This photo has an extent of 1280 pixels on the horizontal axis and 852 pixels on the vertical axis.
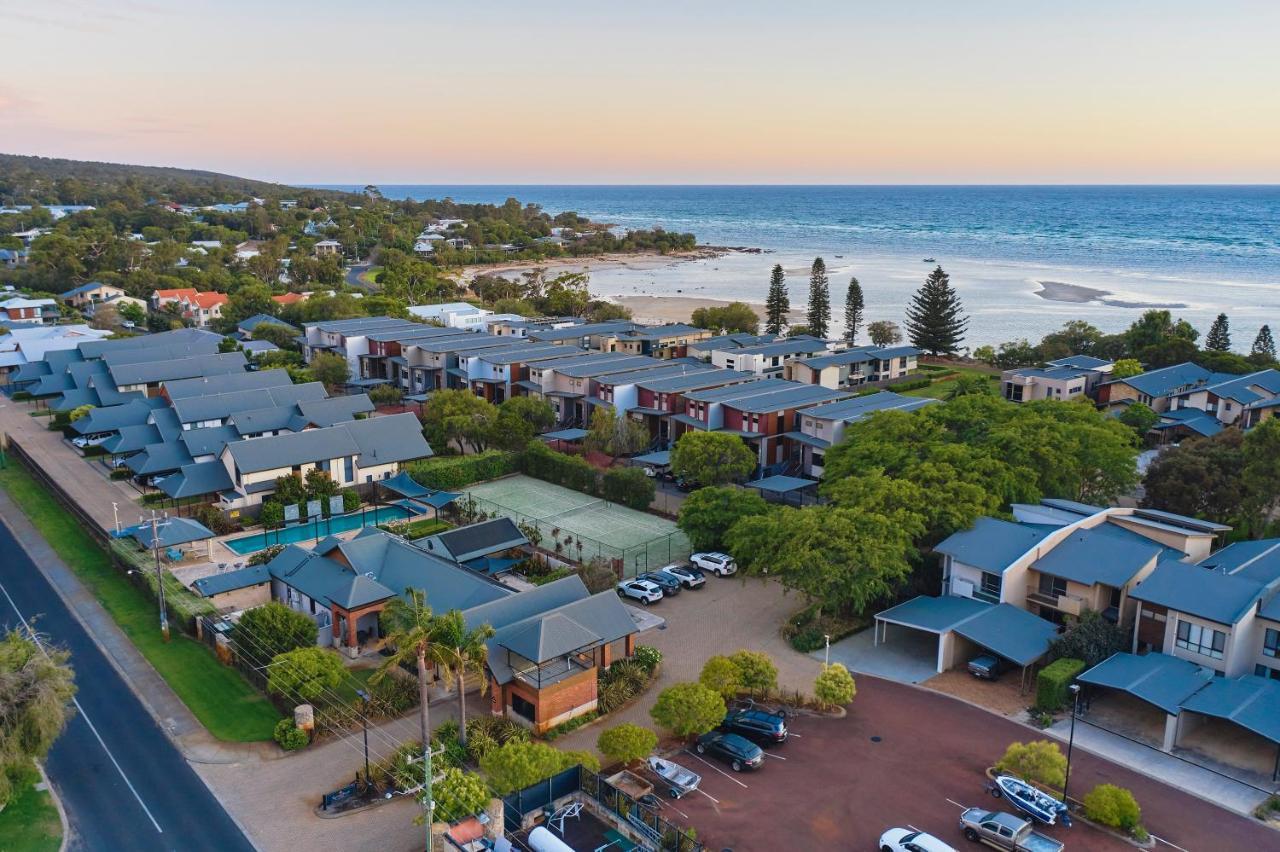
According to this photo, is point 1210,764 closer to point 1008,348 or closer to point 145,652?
point 145,652

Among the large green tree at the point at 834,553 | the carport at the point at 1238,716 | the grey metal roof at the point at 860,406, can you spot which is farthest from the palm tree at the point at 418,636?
the grey metal roof at the point at 860,406

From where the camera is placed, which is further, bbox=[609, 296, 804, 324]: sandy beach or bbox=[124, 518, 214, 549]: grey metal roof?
bbox=[609, 296, 804, 324]: sandy beach

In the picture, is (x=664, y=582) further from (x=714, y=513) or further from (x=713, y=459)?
(x=713, y=459)

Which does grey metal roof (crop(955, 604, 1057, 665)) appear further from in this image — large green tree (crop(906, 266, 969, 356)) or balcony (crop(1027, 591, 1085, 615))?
large green tree (crop(906, 266, 969, 356))

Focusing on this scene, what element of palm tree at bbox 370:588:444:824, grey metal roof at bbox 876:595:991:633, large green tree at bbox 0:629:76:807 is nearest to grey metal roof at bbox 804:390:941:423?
grey metal roof at bbox 876:595:991:633

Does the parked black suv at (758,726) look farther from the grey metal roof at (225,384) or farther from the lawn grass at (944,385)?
the lawn grass at (944,385)
